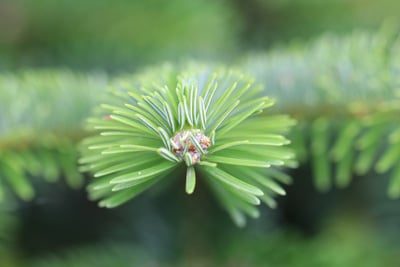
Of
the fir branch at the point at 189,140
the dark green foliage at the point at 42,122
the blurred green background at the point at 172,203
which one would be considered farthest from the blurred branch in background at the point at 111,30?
the fir branch at the point at 189,140

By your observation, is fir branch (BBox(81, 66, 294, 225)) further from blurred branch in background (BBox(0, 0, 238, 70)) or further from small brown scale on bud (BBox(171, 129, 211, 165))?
blurred branch in background (BBox(0, 0, 238, 70))

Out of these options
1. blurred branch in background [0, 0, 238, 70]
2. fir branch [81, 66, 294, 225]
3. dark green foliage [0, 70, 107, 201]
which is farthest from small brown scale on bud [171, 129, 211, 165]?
blurred branch in background [0, 0, 238, 70]

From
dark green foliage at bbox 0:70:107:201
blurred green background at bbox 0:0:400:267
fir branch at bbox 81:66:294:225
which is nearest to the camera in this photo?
fir branch at bbox 81:66:294:225

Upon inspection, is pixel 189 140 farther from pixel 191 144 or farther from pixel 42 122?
pixel 42 122

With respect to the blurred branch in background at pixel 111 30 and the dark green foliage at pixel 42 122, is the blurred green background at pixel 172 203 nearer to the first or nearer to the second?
the blurred branch in background at pixel 111 30

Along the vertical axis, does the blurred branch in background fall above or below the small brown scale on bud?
above

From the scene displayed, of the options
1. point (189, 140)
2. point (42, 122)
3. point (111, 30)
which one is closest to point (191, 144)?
point (189, 140)
